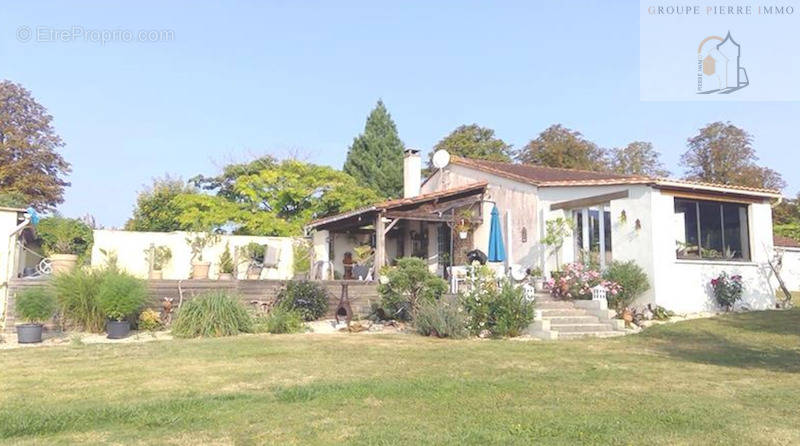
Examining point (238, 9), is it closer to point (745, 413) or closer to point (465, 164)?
point (465, 164)

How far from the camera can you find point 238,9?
1387 centimetres

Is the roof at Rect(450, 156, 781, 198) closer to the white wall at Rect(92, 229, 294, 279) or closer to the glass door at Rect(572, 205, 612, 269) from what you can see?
the glass door at Rect(572, 205, 612, 269)

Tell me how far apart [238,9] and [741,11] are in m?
11.8

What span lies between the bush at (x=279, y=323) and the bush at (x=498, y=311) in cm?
367

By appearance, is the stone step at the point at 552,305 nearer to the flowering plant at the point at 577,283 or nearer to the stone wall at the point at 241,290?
the flowering plant at the point at 577,283

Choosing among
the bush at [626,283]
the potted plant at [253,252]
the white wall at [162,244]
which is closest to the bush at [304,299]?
the bush at [626,283]

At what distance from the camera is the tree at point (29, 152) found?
99.5 feet

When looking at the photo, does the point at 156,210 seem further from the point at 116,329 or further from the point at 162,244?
the point at 116,329

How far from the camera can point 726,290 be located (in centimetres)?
1461

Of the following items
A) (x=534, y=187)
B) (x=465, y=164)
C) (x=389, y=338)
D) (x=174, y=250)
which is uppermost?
(x=465, y=164)

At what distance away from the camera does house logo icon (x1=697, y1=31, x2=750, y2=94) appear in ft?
50.9

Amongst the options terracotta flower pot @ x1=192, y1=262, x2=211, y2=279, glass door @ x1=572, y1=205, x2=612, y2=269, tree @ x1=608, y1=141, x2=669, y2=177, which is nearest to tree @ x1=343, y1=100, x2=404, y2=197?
tree @ x1=608, y1=141, x2=669, y2=177

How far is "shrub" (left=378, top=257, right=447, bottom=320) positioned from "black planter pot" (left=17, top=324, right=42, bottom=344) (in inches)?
277

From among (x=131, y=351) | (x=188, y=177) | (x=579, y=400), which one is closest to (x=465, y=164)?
(x=131, y=351)
